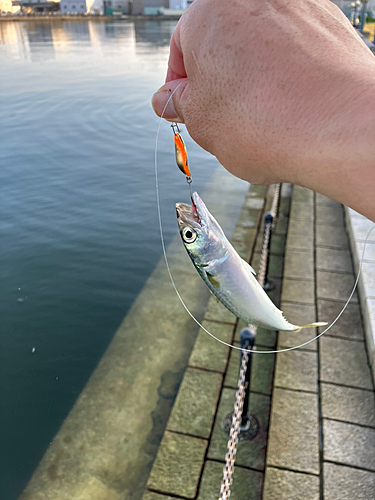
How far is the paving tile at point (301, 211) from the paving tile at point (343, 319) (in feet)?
8.35

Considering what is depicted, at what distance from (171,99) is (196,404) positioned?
10.2ft

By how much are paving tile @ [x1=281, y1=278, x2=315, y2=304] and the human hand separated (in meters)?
3.80

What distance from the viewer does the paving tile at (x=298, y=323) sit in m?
4.11

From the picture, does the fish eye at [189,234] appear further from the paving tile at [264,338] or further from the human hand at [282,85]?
the paving tile at [264,338]

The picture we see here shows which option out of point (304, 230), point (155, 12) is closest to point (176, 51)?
point (304, 230)

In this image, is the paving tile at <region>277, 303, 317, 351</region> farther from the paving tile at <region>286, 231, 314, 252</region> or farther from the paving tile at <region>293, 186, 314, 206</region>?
the paving tile at <region>293, 186, 314, 206</region>

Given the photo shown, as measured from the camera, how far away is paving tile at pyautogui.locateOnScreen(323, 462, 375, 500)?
2748mm

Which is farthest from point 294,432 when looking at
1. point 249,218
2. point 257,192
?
point 257,192

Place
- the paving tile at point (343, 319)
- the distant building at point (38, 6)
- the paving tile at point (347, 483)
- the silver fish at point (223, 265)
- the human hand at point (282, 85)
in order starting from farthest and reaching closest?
the distant building at point (38, 6), the paving tile at point (343, 319), the paving tile at point (347, 483), the silver fish at point (223, 265), the human hand at point (282, 85)

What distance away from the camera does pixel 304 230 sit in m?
6.36

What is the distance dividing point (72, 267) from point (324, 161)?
6.43 m

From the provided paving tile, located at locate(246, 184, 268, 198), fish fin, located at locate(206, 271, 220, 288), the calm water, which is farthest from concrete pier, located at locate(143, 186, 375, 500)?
paving tile, located at locate(246, 184, 268, 198)

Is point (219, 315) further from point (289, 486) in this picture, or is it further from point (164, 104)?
point (164, 104)

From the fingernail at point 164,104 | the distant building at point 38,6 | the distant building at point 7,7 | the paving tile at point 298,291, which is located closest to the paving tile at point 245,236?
the paving tile at point 298,291
